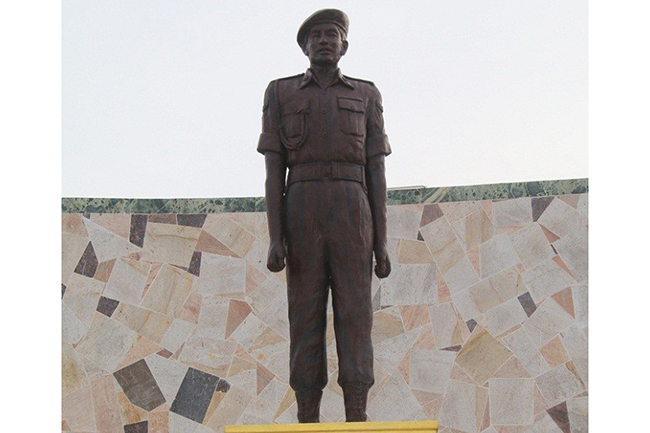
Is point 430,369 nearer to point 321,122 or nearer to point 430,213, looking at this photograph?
point 430,213

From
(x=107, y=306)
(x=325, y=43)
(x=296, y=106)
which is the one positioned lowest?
(x=107, y=306)

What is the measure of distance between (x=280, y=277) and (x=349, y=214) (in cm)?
409

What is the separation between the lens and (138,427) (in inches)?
378

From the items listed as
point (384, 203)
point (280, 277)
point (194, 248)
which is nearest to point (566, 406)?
point (280, 277)

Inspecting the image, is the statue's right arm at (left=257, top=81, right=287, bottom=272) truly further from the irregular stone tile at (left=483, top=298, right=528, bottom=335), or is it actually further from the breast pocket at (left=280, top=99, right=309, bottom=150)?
the irregular stone tile at (left=483, top=298, right=528, bottom=335)

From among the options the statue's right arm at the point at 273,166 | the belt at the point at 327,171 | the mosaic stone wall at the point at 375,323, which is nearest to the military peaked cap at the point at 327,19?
the statue's right arm at the point at 273,166

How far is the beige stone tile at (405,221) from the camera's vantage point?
9680 millimetres

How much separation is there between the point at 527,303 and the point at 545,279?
23cm

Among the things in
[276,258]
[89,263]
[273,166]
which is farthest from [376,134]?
[89,263]

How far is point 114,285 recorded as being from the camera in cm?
983

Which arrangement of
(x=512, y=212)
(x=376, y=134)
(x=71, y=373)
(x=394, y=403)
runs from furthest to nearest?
(x=71, y=373)
(x=512, y=212)
(x=394, y=403)
(x=376, y=134)

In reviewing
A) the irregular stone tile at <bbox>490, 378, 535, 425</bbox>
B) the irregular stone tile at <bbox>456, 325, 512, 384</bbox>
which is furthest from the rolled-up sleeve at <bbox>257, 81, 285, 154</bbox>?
the irregular stone tile at <bbox>490, 378, 535, 425</bbox>

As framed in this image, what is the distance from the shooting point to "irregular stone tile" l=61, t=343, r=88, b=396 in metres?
9.70

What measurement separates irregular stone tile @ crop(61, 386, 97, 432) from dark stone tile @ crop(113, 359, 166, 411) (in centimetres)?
27
